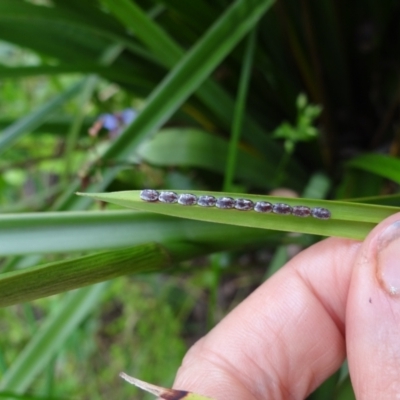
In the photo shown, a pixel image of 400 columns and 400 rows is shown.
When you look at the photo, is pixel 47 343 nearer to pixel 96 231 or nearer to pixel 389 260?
pixel 96 231

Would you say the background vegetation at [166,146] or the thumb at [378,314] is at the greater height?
the background vegetation at [166,146]

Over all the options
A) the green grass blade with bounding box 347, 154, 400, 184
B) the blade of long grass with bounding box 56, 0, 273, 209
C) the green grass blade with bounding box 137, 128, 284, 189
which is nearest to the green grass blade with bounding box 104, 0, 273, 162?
the blade of long grass with bounding box 56, 0, 273, 209

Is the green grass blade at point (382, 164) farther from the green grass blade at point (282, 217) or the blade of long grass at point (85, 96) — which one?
the blade of long grass at point (85, 96)

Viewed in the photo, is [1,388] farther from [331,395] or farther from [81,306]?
[331,395]

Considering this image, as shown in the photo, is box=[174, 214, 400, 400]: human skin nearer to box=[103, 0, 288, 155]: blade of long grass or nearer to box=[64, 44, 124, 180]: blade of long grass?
box=[103, 0, 288, 155]: blade of long grass

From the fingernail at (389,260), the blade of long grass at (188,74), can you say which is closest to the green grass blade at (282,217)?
the fingernail at (389,260)

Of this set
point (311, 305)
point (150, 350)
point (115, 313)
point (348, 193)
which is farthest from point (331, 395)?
point (115, 313)

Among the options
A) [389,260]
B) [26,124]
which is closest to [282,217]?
[389,260]
